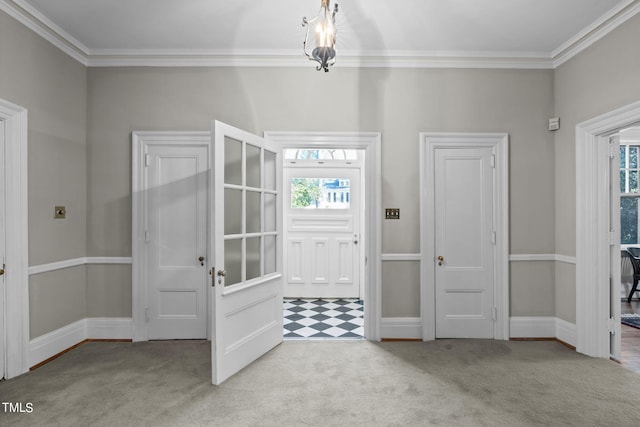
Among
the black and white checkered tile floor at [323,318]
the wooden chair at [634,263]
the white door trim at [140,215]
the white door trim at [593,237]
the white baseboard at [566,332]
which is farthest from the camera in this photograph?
the wooden chair at [634,263]

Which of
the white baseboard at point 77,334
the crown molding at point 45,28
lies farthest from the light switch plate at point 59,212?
the crown molding at point 45,28

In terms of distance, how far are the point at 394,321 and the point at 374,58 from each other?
268 cm

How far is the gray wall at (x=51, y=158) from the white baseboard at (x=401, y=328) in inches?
120

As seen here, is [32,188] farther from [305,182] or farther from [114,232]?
[305,182]

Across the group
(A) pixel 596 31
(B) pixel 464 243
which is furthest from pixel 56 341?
(A) pixel 596 31

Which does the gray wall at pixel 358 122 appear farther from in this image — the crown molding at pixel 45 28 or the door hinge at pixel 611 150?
the door hinge at pixel 611 150

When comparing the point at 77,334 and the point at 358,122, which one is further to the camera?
the point at 358,122

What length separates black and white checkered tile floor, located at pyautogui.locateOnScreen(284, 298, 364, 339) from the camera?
12.8 feet

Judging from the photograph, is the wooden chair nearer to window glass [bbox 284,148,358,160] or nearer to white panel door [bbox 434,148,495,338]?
white panel door [bbox 434,148,495,338]

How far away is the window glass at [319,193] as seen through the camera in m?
5.47

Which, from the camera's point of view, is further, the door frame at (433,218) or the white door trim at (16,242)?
the door frame at (433,218)

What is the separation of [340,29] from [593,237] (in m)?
2.94

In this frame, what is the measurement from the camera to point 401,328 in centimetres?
364

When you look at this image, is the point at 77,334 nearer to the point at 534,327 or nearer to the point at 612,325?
the point at 534,327
